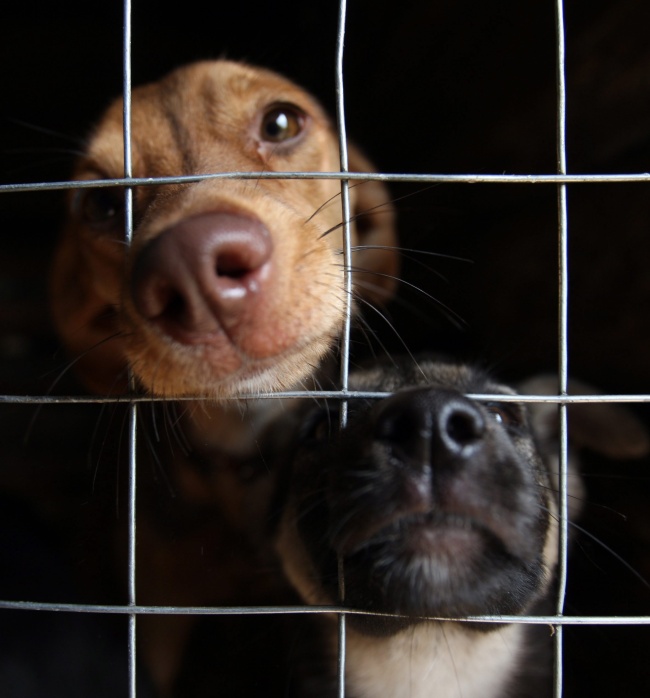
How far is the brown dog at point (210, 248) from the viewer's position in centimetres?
99

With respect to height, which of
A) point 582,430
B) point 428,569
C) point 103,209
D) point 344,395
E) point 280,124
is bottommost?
point 428,569

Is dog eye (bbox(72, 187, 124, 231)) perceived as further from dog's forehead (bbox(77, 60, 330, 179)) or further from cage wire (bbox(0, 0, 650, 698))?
cage wire (bbox(0, 0, 650, 698))

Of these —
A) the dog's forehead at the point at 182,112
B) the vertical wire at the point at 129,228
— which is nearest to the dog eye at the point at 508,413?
the vertical wire at the point at 129,228

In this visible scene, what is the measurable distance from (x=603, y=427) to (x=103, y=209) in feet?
4.44

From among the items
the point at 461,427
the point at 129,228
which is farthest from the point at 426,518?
the point at 129,228

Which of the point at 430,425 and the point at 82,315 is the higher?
the point at 82,315

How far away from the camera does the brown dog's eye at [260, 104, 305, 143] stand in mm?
1677

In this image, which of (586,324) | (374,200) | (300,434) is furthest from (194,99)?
(586,324)

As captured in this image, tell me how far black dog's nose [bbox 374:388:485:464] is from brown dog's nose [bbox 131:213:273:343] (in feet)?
0.90

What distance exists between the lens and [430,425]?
3.14 ft

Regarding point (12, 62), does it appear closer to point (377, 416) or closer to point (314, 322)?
point (314, 322)

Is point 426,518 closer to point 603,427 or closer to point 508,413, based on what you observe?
point 508,413

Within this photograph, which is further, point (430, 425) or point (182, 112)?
point (182, 112)

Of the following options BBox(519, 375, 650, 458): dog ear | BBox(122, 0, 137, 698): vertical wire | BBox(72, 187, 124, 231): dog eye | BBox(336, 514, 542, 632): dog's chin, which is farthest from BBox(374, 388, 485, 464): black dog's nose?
BBox(72, 187, 124, 231): dog eye
